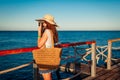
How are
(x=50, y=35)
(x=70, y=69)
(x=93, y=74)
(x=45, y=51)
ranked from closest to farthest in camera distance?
(x=45, y=51) < (x=50, y=35) < (x=93, y=74) < (x=70, y=69)

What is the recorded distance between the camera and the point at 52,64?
3070 mm

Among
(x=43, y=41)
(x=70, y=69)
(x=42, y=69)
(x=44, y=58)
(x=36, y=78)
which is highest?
(x=43, y=41)

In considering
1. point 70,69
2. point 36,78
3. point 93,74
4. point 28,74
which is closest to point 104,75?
point 93,74

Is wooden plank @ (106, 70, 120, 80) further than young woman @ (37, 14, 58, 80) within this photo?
Yes

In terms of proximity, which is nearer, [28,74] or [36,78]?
[36,78]

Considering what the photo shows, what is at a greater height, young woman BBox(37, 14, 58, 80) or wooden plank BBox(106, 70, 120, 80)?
young woman BBox(37, 14, 58, 80)

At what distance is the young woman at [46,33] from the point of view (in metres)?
3.15

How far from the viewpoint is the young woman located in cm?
315

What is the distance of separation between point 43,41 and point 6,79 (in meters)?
Answer: 15.0

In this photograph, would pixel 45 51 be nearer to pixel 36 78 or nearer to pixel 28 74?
pixel 36 78

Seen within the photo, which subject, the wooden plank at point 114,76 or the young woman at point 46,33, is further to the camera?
the wooden plank at point 114,76

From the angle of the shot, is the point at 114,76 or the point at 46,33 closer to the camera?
the point at 46,33

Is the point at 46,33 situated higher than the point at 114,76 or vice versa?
the point at 46,33

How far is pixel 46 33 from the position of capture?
3178mm
